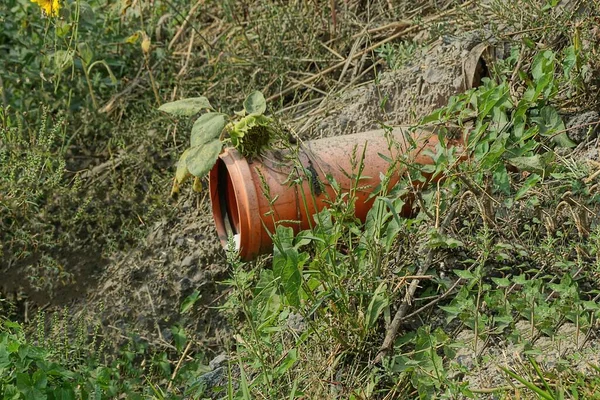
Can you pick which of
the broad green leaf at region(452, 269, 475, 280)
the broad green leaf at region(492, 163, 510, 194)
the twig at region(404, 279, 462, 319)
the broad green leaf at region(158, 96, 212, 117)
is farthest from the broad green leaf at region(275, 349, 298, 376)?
the broad green leaf at region(158, 96, 212, 117)

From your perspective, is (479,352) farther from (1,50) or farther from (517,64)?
(1,50)

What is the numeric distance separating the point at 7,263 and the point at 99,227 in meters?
0.36

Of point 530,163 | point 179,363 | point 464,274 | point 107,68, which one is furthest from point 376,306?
point 107,68

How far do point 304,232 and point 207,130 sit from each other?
0.65 meters

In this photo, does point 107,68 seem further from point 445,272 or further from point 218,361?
point 445,272

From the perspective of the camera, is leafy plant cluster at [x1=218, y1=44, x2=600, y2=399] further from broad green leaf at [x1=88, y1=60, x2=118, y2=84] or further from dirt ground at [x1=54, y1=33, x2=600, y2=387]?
broad green leaf at [x1=88, y1=60, x2=118, y2=84]

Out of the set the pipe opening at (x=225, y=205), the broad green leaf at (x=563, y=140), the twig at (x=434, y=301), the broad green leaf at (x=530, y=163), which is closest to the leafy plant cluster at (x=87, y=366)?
the pipe opening at (x=225, y=205)

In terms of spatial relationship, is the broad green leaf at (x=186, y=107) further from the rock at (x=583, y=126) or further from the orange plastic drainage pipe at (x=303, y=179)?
the rock at (x=583, y=126)

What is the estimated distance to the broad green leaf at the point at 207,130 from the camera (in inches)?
126

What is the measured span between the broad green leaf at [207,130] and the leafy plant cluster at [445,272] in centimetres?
53

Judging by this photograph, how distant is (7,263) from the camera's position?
3.59 meters

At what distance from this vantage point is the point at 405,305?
2.73m

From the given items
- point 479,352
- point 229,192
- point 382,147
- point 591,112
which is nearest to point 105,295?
point 229,192

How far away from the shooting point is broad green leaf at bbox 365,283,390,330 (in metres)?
2.65
